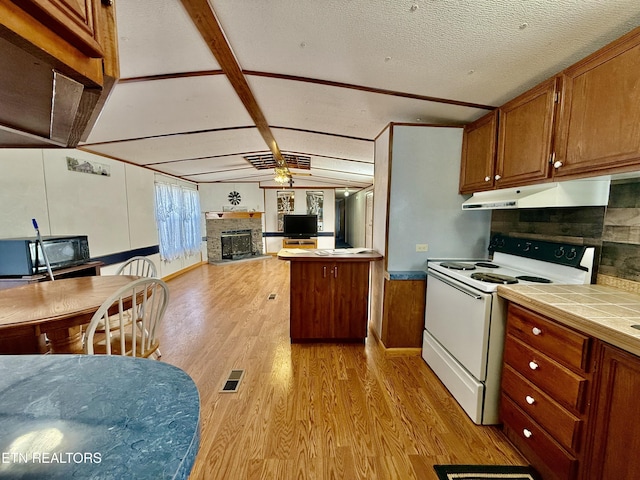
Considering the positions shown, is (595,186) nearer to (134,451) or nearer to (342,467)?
(342,467)

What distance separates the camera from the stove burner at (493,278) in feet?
5.38

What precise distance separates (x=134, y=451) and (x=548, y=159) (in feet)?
7.00

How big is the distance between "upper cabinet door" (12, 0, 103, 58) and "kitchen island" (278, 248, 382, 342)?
2.09 meters

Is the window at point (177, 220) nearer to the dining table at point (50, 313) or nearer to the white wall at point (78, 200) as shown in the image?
the white wall at point (78, 200)

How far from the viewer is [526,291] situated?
4.75 ft

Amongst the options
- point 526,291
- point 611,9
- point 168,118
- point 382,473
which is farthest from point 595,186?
point 168,118

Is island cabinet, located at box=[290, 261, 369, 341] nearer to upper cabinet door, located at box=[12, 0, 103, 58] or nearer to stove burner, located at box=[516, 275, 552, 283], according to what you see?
stove burner, located at box=[516, 275, 552, 283]

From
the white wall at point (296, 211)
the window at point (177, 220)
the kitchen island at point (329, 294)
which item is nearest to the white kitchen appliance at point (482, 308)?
the kitchen island at point (329, 294)

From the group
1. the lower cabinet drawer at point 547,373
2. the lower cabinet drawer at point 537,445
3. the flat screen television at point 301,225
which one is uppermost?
the flat screen television at point 301,225

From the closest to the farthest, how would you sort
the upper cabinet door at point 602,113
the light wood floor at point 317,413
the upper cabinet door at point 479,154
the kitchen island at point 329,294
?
the upper cabinet door at point 602,113 → the light wood floor at point 317,413 → the upper cabinet door at point 479,154 → the kitchen island at point 329,294

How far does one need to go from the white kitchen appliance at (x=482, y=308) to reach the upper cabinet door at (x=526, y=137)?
0.52 meters

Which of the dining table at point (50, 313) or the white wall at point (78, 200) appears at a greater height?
the white wall at point (78, 200)

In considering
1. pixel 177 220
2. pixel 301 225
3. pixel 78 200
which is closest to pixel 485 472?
pixel 78 200

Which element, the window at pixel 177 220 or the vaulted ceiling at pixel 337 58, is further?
the window at pixel 177 220
